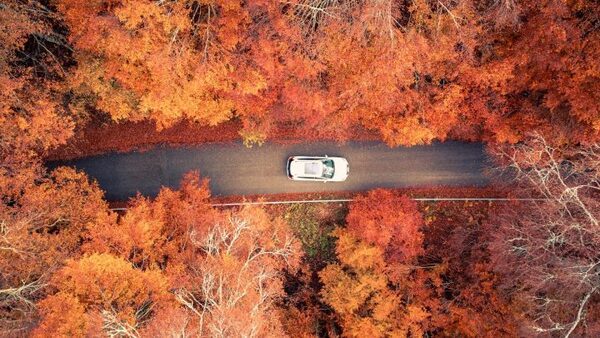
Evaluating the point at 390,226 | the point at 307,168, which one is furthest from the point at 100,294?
the point at 390,226

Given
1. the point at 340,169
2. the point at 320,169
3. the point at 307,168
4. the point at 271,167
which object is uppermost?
the point at 271,167

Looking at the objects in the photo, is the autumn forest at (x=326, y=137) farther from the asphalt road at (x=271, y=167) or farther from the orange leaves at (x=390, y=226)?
the asphalt road at (x=271, y=167)

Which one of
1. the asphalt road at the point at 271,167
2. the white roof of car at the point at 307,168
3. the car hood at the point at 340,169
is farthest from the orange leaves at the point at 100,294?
the car hood at the point at 340,169

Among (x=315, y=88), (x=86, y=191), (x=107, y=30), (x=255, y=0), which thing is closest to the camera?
(x=255, y=0)

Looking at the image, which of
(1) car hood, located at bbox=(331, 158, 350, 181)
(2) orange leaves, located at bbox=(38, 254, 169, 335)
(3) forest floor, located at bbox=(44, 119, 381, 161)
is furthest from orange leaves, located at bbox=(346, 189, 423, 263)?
(2) orange leaves, located at bbox=(38, 254, 169, 335)

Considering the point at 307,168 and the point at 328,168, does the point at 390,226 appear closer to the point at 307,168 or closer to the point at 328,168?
the point at 328,168

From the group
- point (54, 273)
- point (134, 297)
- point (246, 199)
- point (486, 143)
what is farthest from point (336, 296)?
point (54, 273)

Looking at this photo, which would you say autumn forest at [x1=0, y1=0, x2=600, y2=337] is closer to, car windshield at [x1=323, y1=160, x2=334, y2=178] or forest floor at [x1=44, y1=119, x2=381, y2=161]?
forest floor at [x1=44, y1=119, x2=381, y2=161]

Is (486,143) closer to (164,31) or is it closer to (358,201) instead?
(358,201)
